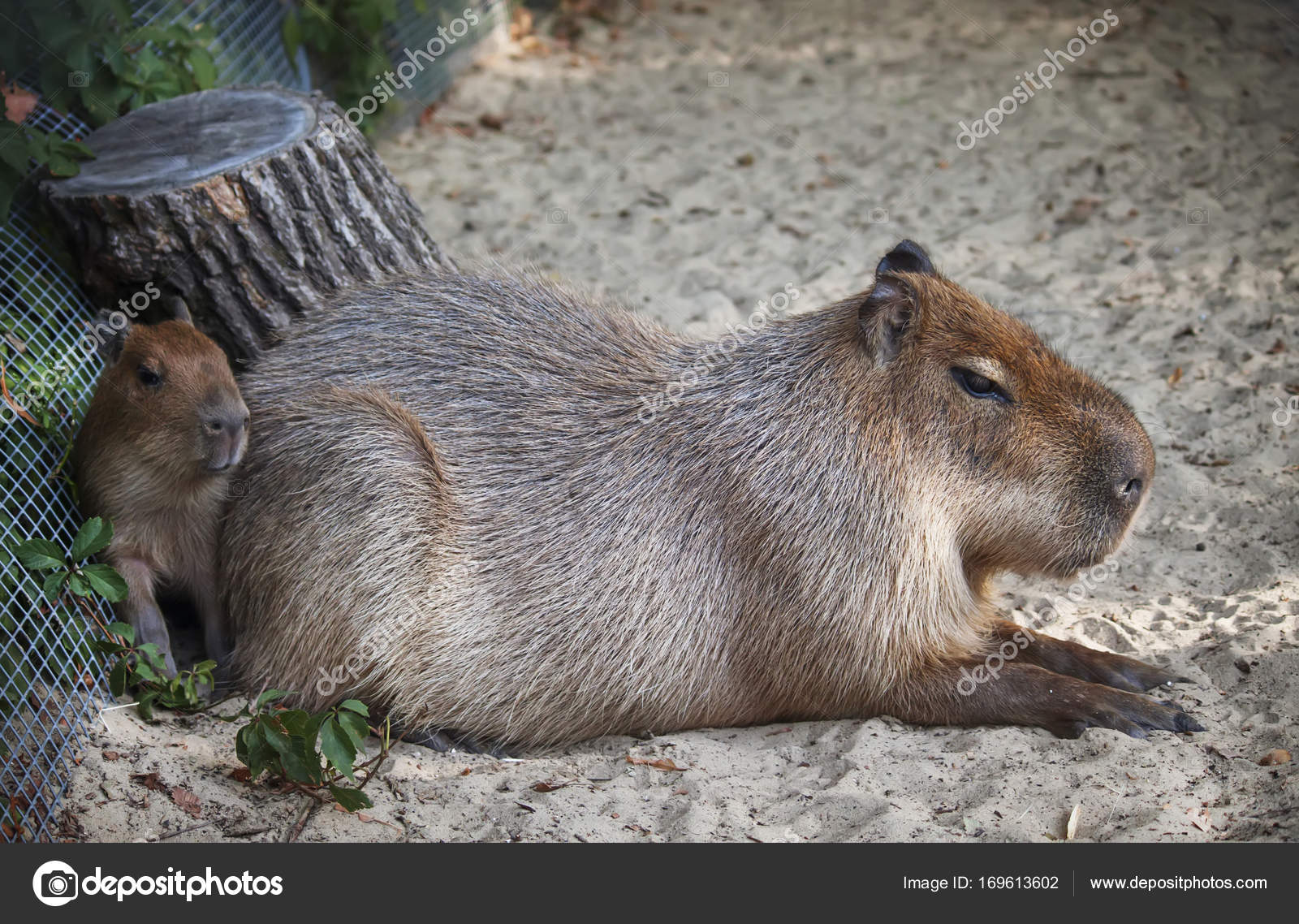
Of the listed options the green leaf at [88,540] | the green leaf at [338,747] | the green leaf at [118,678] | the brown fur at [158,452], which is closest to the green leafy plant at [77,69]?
the brown fur at [158,452]

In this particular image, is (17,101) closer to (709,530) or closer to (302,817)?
(302,817)

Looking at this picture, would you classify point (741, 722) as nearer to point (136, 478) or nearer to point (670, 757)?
point (670, 757)

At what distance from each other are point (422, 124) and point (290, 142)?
12.0ft

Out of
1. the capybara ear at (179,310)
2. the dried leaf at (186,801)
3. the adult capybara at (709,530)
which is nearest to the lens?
the dried leaf at (186,801)

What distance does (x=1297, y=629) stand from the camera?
351 cm

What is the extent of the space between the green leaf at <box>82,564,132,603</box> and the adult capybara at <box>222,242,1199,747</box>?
38 cm

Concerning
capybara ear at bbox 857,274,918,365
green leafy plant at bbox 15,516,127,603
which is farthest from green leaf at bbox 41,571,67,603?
capybara ear at bbox 857,274,918,365

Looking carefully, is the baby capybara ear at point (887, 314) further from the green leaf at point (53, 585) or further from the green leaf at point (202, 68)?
the green leaf at point (202, 68)

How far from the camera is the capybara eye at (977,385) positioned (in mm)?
3346

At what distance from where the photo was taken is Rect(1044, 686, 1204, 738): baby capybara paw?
3.23 meters

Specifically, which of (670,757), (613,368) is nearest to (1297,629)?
(670,757)

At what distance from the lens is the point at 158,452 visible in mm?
3535

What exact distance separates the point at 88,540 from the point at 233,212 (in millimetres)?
1293
